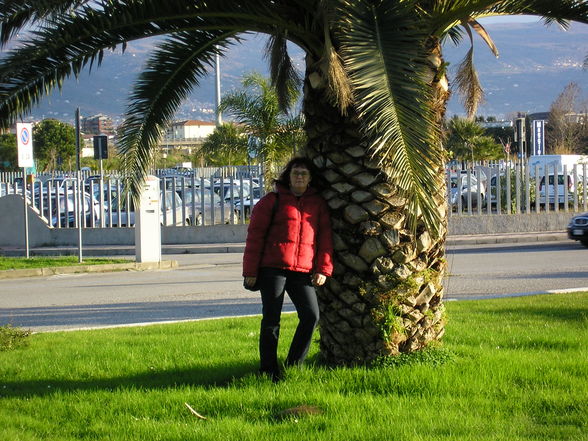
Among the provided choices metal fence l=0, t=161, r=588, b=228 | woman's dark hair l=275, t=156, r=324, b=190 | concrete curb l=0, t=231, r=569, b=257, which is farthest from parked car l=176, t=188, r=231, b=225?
woman's dark hair l=275, t=156, r=324, b=190

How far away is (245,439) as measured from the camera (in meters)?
4.87

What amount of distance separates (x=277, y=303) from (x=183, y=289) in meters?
8.18

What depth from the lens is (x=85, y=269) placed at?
1823cm

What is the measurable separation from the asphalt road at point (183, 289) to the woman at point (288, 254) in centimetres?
333

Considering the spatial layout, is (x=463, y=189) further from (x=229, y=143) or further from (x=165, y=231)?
(x=165, y=231)

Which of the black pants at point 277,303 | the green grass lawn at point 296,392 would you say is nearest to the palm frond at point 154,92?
the green grass lawn at point 296,392

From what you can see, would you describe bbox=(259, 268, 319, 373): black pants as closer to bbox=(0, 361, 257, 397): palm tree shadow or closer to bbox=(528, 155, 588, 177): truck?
bbox=(0, 361, 257, 397): palm tree shadow

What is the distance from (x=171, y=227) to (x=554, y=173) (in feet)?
37.6

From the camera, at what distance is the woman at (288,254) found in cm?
615

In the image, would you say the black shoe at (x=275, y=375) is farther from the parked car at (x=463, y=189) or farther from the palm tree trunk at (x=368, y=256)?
the parked car at (x=463, y=189)

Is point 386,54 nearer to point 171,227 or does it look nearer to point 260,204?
point 260,204

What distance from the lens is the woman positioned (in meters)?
6.15

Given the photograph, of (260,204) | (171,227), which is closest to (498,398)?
(260,204)

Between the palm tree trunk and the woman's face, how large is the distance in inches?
9.1
